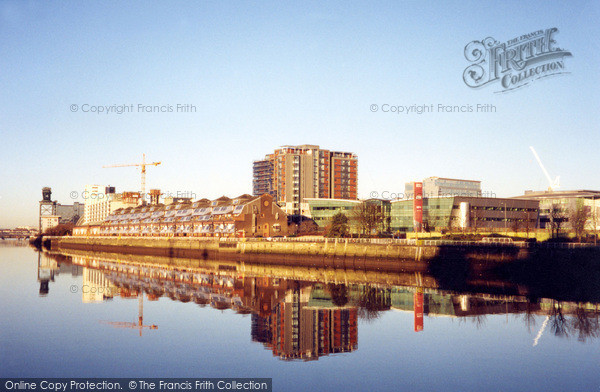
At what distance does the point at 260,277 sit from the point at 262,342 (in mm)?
35527

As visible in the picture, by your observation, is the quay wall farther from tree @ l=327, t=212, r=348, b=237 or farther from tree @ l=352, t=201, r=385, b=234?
tree @ l=352, t=201, r=385, b=234

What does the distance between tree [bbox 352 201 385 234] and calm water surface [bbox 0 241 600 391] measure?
152ft

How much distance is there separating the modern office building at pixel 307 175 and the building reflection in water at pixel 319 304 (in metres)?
108

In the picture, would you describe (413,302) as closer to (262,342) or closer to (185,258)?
(262,342)

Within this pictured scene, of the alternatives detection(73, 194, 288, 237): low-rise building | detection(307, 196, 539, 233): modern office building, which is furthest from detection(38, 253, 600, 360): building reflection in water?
detection(73, 194, 288, 237): low-rise building

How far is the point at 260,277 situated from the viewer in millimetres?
65938

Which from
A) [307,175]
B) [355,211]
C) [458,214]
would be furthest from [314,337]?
[307,175]

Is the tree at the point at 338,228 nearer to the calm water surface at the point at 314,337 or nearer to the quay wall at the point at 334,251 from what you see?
the quay wall at the point at 334,251

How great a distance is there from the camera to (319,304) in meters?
42.6

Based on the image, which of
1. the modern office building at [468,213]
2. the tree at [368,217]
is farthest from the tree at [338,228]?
the modern office building at [468,213]

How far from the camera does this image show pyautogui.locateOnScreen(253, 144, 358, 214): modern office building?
175625 mm

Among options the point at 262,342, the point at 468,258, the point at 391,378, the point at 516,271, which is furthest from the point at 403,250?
the point at 391,378

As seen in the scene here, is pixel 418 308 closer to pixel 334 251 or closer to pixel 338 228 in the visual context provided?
pixel 334 251

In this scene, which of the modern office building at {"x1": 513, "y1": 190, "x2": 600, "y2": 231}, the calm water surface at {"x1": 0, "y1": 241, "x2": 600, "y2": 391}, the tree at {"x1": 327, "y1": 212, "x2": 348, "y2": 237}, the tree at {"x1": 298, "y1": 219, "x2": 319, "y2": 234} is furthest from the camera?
the tree at {"x1": 298, "y1": 219, "x2": 319, "y2": 234}
